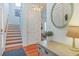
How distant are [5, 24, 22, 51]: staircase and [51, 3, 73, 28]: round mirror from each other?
16.0 inches

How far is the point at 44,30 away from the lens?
1442 mm

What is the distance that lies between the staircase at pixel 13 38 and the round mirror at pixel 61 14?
1.34 ft

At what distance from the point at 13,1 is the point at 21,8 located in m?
0.12

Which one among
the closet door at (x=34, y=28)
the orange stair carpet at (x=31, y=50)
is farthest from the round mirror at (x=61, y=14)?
the orange stair carpet at (x=31, y=50)

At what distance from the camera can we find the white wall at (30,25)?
1.43 metres

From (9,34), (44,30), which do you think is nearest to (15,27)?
(9,34)

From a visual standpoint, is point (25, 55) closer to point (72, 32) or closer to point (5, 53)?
point (5, 53)

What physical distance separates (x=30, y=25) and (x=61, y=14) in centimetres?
36

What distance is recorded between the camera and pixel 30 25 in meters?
1.44

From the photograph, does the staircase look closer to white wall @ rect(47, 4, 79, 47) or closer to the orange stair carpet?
the orange stair carpet

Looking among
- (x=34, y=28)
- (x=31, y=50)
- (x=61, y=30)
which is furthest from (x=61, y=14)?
(x=31, y=50)

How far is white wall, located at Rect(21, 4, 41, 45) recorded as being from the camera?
4.69 feet

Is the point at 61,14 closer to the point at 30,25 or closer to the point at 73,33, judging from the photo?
the point at 73,33

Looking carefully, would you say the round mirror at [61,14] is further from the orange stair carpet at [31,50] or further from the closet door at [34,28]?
the orange stair carpet at [31,50]
